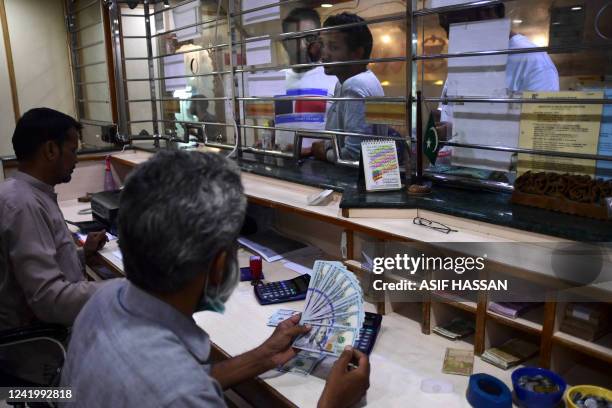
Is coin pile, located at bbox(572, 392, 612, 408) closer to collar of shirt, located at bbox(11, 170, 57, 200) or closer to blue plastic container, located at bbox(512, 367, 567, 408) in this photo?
blue plastic container, located at bbox(512, 367, 567, 408)

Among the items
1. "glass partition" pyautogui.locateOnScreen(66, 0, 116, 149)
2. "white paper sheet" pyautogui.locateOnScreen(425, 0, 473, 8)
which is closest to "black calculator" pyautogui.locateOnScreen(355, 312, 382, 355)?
"white paper sheet" pyautogui.locateOnScreen(425, 0, 473, 8)

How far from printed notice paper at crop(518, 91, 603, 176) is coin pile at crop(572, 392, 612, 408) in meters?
0.70

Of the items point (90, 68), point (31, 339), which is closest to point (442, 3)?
point (31, 339)

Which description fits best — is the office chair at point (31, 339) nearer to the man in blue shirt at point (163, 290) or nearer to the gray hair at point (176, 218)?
the man in blue shirt at point (163, 290)

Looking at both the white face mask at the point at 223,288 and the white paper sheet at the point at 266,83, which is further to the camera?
the white paper sheet at the point at 266,83

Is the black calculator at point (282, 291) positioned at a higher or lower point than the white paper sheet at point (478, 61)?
lower

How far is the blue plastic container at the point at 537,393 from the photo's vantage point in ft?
3.33

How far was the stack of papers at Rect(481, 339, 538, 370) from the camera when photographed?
1.22 meters

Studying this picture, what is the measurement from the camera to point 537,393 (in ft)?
3.34

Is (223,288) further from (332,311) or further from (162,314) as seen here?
(332,311)

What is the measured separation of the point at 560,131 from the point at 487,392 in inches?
32.4

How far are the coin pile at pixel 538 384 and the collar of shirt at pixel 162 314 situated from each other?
72 centimetres

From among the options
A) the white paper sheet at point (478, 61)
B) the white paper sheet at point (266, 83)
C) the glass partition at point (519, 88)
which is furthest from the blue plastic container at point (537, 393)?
the white paper sheet at point (266, 83)

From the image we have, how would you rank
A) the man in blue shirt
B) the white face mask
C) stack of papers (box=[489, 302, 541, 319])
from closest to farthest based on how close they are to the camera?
the man in blue shirt → the white face mask → stack of papers (box=[489, 302, 541, 319])
